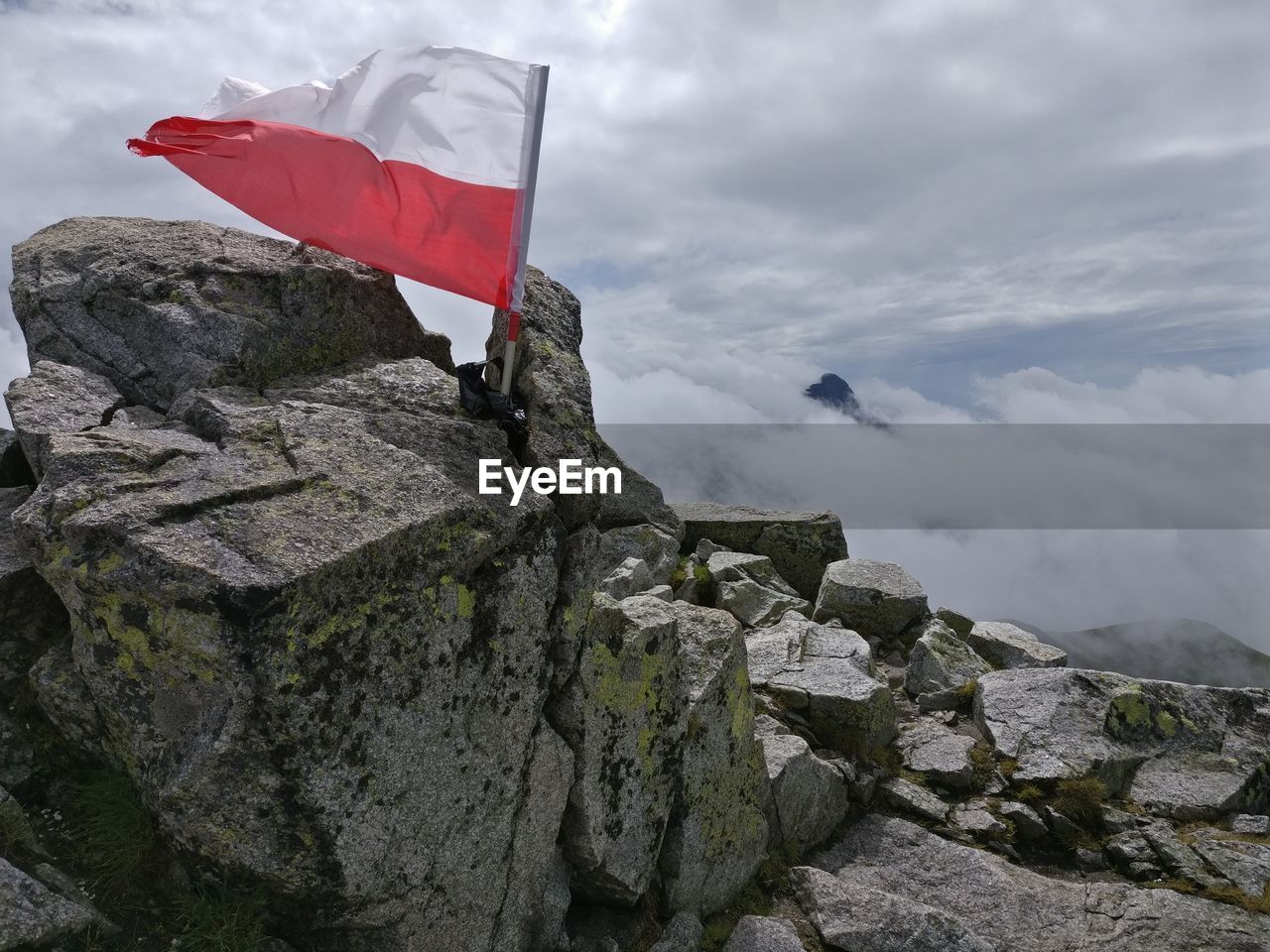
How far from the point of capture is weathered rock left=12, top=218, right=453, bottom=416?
10.3 m

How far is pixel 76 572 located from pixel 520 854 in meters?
5.16

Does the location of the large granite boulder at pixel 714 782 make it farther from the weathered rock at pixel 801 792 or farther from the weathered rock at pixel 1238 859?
the weathered rock at pixel 1238 859

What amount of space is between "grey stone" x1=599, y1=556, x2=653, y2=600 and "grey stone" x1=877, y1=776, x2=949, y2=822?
250 inches

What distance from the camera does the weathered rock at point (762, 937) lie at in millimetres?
10211

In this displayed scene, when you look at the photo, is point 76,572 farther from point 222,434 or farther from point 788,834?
point 788,834

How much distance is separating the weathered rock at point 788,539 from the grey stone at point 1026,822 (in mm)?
10252

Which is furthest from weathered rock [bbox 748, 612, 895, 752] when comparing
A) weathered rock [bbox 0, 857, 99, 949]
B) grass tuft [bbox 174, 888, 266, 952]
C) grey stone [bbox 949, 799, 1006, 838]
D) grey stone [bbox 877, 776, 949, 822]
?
weathered rock [bbox 0, 857, 99, 949]

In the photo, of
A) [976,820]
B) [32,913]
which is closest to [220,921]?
[32,913]

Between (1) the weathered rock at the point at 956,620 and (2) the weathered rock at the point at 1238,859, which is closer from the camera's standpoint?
(2) the weathered rock at the point at 1238,859

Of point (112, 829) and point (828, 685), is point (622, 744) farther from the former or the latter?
point (828, 685)

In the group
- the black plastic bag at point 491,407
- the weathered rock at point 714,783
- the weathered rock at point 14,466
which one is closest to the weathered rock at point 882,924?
the weathered rock at point 714,783

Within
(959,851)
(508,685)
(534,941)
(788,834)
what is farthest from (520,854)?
(959,851)
